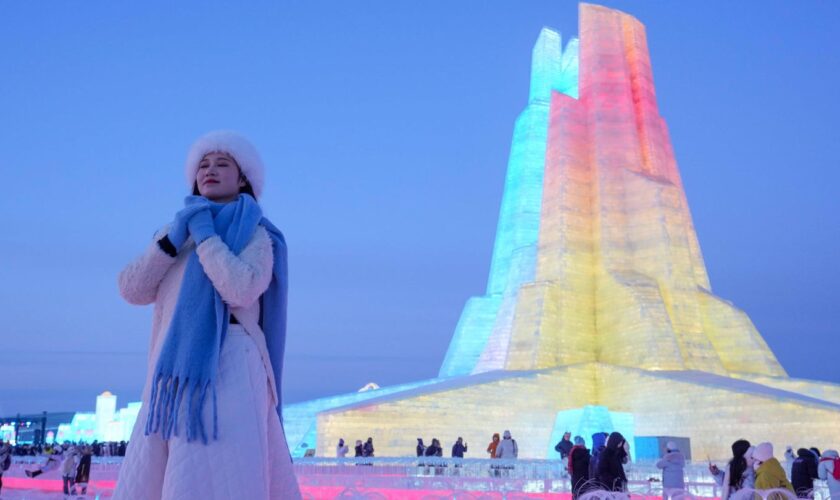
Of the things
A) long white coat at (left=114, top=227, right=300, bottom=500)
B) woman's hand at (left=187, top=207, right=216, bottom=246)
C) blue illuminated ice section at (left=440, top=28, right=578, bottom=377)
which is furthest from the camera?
blue illuminated ice section at (left=440, top=28, right=578, bottom=377)

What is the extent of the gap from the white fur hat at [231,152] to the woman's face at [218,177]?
2 centimetres

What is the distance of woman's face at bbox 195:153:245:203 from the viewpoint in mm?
2182

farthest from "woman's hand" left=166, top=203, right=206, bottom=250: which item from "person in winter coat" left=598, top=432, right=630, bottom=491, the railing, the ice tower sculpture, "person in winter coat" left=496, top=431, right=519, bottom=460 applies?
the ice tower sculpture

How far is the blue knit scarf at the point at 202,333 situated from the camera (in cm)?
179

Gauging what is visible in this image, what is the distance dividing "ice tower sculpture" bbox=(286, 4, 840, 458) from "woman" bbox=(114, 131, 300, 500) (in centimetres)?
1203

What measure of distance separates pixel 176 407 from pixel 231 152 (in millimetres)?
741

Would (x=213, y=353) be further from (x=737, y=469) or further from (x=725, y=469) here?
(x=725, y=469)

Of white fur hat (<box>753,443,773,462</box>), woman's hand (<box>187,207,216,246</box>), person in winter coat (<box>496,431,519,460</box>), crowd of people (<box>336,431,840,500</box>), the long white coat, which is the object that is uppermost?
woman's hand (<box>187,207,216,246</box>)

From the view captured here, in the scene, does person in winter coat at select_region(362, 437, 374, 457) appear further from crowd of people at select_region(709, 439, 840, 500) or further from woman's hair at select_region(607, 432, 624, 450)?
woman's hair at select_region(607, 432, 624, 450)

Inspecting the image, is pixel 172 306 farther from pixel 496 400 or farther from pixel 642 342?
pixel 642 342

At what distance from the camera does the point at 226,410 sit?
1.81 meters

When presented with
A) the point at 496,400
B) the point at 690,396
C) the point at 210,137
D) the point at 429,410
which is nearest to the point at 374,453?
the point at 429,410

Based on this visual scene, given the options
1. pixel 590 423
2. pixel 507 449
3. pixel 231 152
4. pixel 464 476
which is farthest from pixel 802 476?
pixel 590 423

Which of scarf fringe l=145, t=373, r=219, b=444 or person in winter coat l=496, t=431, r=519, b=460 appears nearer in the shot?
scarf fringe l=145, t=373, r=219, b=444
